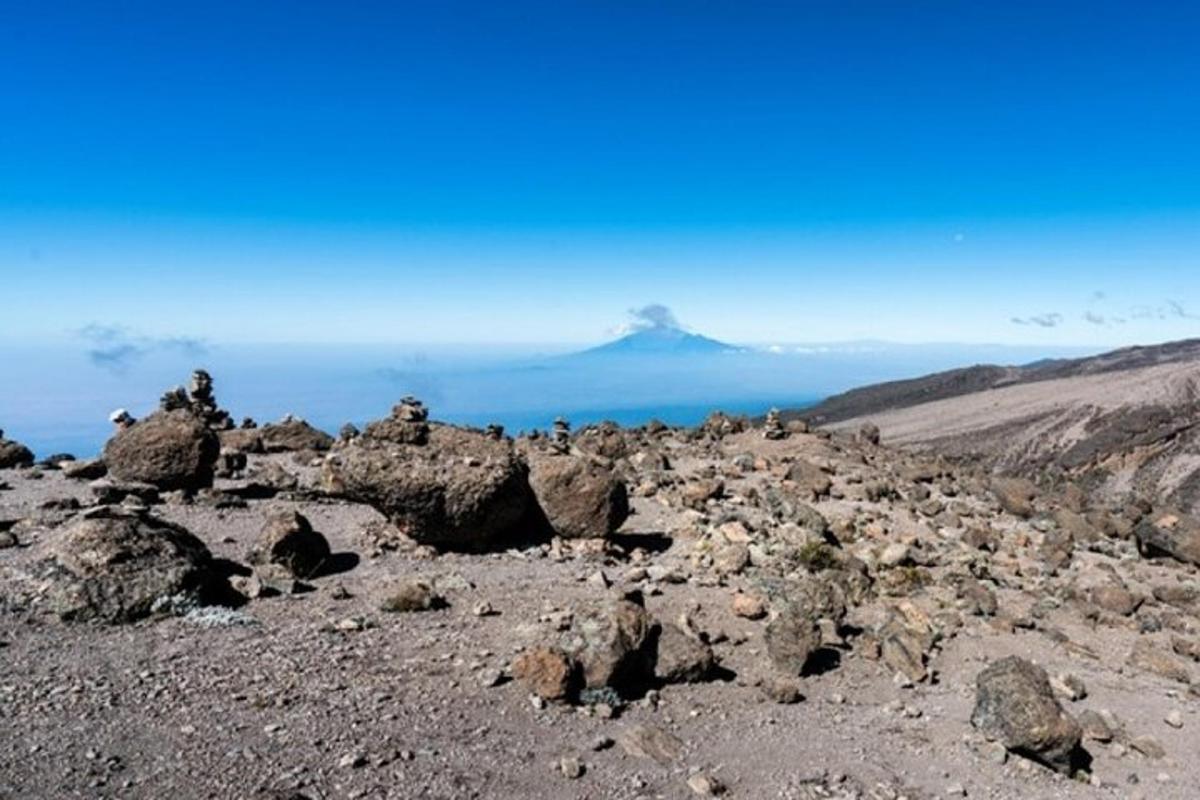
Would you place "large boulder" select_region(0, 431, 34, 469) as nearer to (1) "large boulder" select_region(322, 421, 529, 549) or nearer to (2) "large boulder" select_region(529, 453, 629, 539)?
(1) "large boulder" select_region(322, 421, 529, 549)

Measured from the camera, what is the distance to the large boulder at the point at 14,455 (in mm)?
21234

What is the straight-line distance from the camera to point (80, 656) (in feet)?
31.0

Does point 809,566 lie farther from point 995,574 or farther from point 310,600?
point 310,600

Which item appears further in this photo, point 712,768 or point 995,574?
point 995,574

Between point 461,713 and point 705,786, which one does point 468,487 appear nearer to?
point 461,713

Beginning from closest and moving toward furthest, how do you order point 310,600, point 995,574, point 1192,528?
point 310,600, point 995,574, point 1192,528

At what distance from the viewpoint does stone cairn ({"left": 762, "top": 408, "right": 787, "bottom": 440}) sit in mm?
28312

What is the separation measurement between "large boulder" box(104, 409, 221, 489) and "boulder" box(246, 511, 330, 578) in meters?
4.93

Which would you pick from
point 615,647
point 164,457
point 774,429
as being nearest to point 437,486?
point 615,647

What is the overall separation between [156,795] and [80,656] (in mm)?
3460

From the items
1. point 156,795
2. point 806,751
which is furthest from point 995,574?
point 156,795

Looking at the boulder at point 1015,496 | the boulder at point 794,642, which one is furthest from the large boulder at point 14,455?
the boulder at point 1015,496

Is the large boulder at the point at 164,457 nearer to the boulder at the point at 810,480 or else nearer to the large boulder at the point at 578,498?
the large boulder at the point at 578,498

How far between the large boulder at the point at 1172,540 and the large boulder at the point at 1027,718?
13.4 meters
